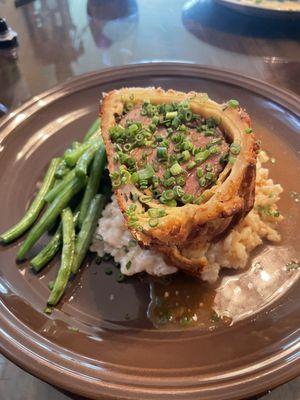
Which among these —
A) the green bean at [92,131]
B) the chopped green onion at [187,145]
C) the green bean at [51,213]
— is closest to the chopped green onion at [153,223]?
the chopped green onion at [187,145]

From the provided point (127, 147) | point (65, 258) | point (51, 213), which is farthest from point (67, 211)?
point (127, 147)

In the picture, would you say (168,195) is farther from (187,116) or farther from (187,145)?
(187,116)

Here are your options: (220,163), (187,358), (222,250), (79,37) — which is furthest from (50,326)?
(79,37)

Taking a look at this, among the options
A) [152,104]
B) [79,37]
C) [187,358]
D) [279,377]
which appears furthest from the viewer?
[79,37]

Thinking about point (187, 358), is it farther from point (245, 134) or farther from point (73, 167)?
point (73, 167)

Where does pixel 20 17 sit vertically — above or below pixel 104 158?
above

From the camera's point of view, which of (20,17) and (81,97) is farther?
(20,17)

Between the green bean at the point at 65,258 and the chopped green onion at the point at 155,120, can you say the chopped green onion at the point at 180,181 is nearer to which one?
the chopped green onion at the point at 155,120
